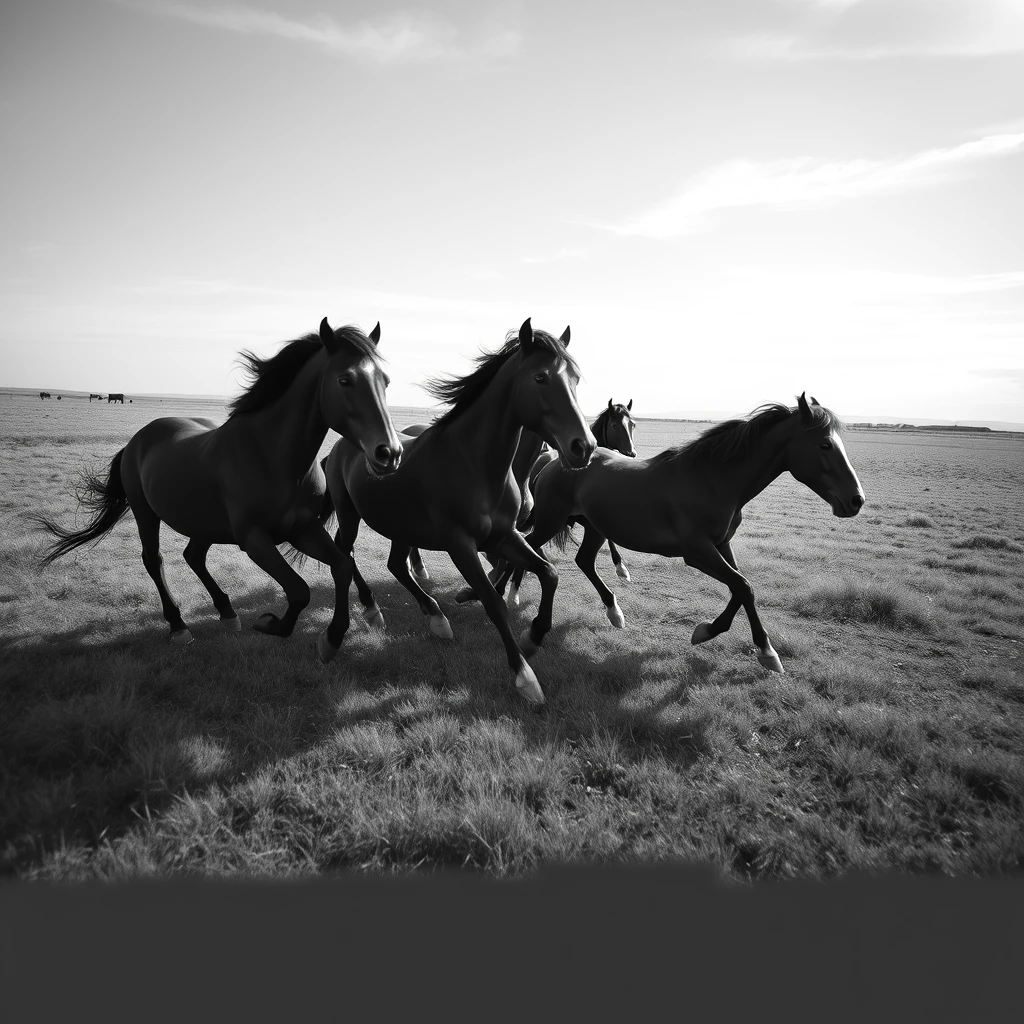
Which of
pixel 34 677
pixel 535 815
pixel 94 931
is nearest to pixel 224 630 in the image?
pixel 34 677

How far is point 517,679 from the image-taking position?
4176 millimetres

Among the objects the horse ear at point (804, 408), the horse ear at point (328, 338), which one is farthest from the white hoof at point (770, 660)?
the horse ear at point (328, 338)

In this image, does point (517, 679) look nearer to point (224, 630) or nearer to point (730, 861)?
point (730, 861)

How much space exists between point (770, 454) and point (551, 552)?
21.8 ft

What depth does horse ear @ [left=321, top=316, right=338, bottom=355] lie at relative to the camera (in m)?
3.98

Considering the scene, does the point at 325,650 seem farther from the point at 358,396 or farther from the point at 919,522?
the point at 919,522

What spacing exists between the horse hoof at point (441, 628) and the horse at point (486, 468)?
960 mm

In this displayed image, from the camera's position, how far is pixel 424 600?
224 inches

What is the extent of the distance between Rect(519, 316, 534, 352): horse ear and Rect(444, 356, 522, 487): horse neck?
0.58 ft

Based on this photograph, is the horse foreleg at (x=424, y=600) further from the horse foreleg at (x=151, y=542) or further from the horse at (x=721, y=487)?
the horse foreleg at (x=151, y=542)

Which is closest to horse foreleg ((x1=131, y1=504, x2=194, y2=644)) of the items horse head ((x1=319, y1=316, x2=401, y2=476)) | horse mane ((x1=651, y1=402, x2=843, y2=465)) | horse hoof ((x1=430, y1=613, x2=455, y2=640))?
horse hoof ((x1=430, y1=613, x2=455, y2=640))

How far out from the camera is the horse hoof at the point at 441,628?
17.9 feet

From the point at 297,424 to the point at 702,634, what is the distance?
4108 millimetres

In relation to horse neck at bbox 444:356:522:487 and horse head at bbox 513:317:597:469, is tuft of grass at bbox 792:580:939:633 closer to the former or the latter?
horse head at bbox 513:317:597:469
